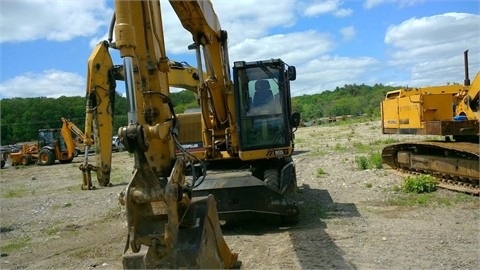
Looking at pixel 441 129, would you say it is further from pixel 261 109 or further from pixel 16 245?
pixel 16 245

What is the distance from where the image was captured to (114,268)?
6.05 meters

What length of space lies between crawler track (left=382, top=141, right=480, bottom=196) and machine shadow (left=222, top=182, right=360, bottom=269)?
2.54 metres

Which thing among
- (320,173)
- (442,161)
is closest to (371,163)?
(320,173)

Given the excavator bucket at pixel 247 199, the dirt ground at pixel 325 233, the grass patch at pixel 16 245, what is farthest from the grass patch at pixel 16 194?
the excavator bucket at pixel 247 199

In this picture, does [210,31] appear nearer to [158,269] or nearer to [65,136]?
[158,269]

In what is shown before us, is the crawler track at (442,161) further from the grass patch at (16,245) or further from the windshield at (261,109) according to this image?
the grass patch at (16,245)

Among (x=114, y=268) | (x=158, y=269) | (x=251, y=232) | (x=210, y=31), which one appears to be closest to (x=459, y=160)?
(x=251, y=232)

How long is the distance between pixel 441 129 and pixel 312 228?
4.40 m

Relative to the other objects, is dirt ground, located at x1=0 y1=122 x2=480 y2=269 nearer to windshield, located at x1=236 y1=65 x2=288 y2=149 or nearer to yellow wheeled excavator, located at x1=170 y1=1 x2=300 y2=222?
yellow wheeled excavator, located at x1=170 y1=1 x2=300 y2=222

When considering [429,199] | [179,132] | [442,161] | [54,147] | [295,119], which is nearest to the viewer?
[179,132]

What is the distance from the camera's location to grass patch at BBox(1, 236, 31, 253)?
7795 millimetres

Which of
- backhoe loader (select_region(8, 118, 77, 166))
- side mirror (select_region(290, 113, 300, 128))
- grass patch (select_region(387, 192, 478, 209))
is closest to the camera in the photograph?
side mirror (select_region(290, 113, 300, 128))

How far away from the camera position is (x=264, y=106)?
8.09 meters

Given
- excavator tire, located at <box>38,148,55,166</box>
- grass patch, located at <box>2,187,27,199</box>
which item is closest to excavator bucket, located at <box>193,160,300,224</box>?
grass patch, located at <box>2,187,27,199</box>
